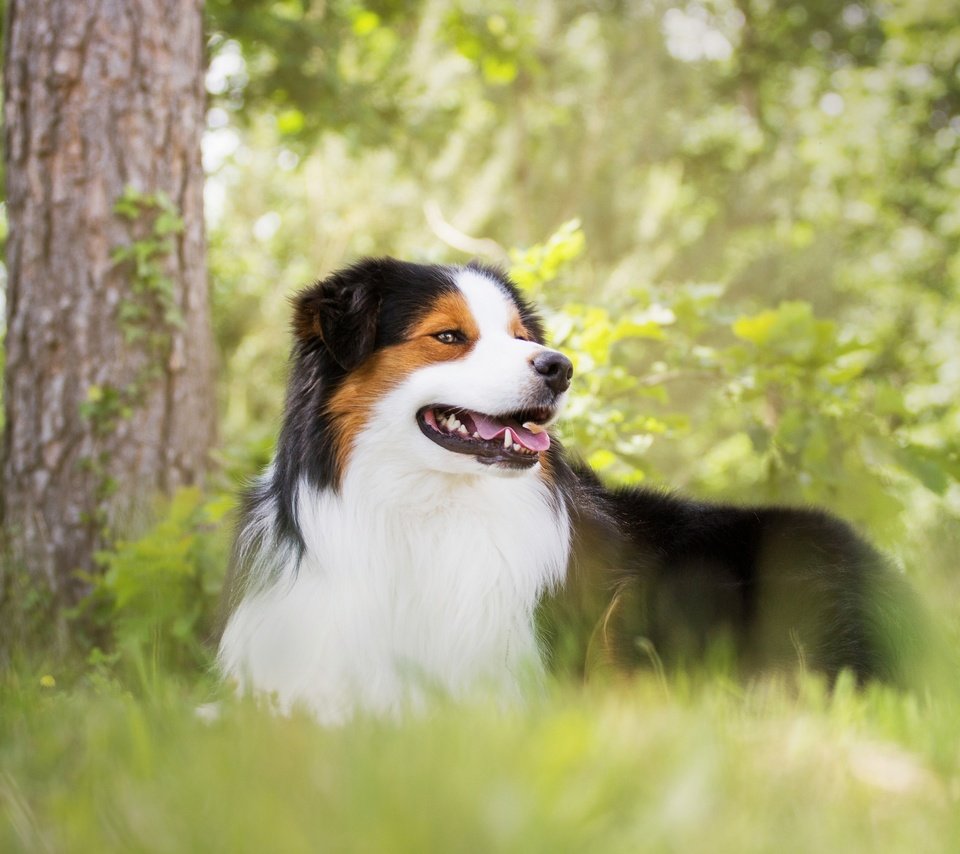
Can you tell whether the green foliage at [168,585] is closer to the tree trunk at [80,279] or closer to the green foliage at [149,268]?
the tree trunk at [80,279]

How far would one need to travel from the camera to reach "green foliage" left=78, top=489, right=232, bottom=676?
3.79m

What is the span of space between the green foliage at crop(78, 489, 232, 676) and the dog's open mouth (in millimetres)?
1424

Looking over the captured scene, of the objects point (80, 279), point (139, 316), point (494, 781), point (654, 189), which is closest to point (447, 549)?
point (494, 781)

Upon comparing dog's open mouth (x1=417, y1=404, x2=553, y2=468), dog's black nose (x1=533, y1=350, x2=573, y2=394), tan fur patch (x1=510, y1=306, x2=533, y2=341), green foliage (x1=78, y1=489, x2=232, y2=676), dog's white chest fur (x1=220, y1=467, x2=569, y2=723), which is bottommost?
green foliage (x1=78, y1=489, x2=232, y2=676)

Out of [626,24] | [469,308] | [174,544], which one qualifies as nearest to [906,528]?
[469,308]

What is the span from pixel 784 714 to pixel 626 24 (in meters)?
15.0

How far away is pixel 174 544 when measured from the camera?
386cm

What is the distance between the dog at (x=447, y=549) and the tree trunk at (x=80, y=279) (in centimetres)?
157

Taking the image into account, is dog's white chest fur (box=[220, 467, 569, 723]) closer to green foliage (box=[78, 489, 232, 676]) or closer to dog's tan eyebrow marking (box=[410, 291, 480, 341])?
dog's tan eyebrow marking (box=[410, 291, 480, 341])

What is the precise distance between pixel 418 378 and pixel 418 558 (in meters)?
0.57

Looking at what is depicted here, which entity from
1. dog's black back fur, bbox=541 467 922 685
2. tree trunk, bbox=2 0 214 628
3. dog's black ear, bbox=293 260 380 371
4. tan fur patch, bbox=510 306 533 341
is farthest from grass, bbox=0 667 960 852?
tree trunk, bbox=2 0 214 628

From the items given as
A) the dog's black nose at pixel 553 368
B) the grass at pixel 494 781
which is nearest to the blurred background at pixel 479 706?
the grass at pixel 494 781

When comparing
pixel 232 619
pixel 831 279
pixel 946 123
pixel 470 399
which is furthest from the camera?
pixel 946 123

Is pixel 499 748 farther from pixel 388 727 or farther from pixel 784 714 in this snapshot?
pixel 784 714
